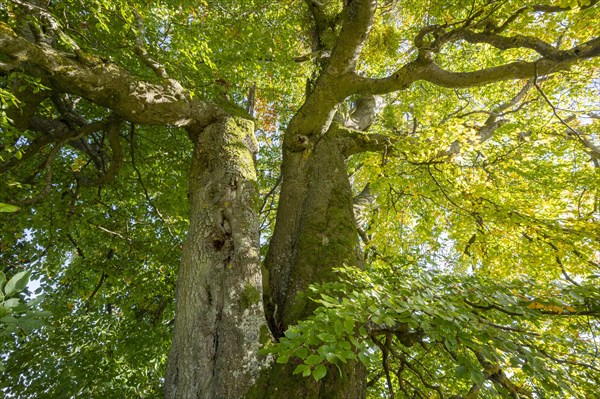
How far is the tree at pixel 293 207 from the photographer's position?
202 cm

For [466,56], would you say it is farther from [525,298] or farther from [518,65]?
[525,298]

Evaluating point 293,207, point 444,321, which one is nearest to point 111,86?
point 293,207

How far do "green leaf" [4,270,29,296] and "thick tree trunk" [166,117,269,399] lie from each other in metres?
1.32

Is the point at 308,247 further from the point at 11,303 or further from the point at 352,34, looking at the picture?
the point at 352,34

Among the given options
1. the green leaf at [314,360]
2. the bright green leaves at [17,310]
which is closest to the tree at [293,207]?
the green leaf at [314,360]

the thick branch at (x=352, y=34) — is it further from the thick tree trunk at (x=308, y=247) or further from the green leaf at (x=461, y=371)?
the green leaf at (x=461, y=371)

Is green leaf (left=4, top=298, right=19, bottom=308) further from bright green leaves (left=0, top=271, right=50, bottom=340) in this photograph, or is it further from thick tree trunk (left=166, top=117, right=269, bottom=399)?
thick tree trunk (left=166, top=117, right=269, bottom=399)

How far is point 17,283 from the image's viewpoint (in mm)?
1041

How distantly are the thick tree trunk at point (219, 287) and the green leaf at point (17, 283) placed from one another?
1320mm

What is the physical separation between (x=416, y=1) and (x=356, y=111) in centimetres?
224

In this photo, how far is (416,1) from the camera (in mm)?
5605

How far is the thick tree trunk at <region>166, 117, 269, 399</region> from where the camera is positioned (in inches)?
78.9

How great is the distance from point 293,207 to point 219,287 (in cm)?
135

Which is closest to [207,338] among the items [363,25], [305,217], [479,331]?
[305,217]
